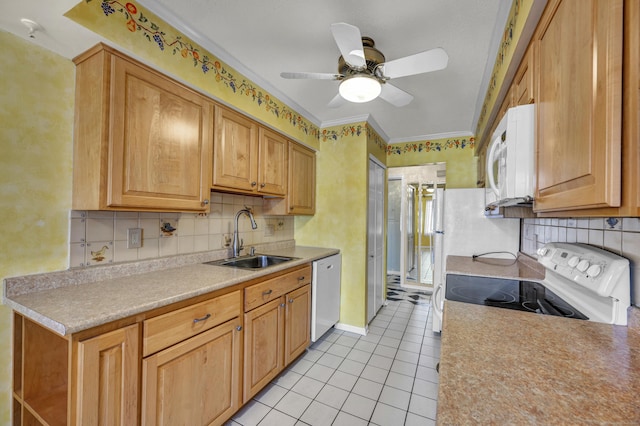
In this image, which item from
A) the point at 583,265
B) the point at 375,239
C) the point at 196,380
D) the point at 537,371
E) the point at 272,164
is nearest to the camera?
the point at 537,371

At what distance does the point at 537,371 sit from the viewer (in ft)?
2.25

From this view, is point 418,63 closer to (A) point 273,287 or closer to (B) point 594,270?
(B) point 594,270

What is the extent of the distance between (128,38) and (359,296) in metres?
2.67

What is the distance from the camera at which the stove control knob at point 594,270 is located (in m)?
1.00

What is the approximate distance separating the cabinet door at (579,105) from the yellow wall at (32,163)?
204cm

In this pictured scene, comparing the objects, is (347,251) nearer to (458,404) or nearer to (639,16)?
(458,404)

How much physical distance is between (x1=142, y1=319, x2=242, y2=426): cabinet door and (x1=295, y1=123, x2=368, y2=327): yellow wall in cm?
151

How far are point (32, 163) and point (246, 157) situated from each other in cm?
114

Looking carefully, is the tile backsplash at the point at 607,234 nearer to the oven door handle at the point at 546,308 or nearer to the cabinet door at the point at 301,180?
the oven door handle at the point at 546,308

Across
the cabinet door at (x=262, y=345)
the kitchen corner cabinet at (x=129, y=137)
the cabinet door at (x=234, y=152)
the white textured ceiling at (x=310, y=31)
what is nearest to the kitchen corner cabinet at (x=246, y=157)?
the cabinet door at (x=234, y=152)

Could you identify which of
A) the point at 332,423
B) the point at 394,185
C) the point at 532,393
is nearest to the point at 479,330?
the point at 532,393

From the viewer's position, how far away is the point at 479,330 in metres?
0.95

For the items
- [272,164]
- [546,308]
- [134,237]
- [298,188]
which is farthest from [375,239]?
[134,237]

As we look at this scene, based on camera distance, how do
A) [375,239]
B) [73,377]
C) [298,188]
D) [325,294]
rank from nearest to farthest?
[73,377] < [325,294] < [298,188] < [375,239]
